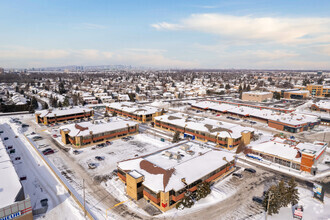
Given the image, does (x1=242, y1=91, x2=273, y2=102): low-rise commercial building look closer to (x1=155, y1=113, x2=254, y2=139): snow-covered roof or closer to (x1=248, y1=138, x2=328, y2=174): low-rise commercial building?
(x1=155, y1=113, x2=254, y2=139): snow-covered roof

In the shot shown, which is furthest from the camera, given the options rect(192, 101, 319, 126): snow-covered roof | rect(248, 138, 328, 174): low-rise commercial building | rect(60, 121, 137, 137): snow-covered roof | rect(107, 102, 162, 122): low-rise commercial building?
rect(107, 102, 162, 122): low-rise commercial building

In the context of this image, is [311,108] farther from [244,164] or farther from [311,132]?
[244,164]

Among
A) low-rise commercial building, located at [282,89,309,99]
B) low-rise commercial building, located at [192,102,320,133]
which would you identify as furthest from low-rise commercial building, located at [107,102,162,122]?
low-rise commercial building, located at [282,89,309,99]

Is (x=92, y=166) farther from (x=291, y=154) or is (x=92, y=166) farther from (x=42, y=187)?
(x=291, y=154)

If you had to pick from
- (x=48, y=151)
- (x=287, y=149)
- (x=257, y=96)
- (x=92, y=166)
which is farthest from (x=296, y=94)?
(x=48, y=151)

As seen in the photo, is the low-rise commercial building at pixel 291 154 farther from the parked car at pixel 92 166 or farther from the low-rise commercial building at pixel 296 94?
the low-rise commercial building at pixel 296 94

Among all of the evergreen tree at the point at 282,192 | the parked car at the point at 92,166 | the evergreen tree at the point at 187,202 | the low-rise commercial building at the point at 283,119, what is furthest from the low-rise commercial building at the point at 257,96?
the parked car at the point at 92,166

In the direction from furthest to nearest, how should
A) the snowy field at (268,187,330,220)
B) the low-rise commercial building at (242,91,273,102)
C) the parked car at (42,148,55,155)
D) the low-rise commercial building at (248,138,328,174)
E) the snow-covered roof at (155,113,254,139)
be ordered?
the low-rise commercial building at (242,91,273,102) → the snow-covered roof at (155,113,254,139) → the parked car at (42,148,55,155) → the low-rise commercial building at (248,138,328,174) → the snowy field at (268,187,330,220)
